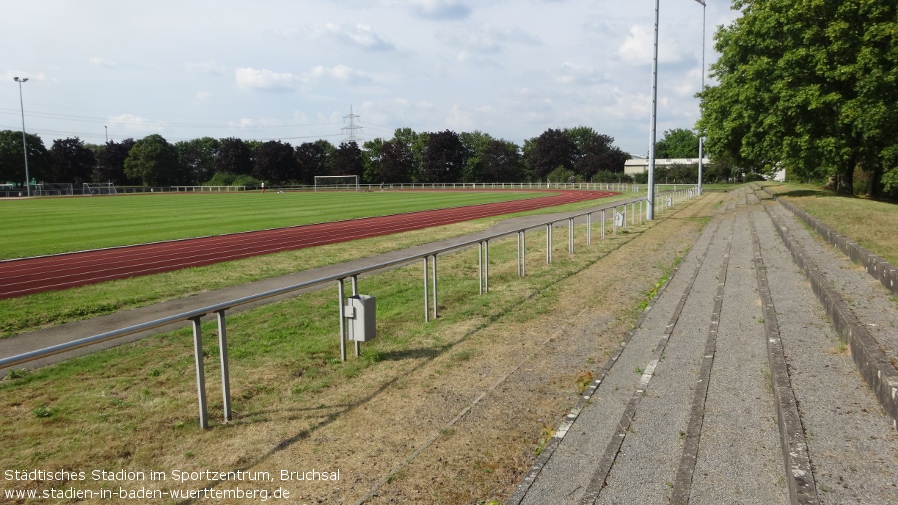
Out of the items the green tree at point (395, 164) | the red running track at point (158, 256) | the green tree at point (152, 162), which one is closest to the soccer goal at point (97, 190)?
the green tree at point (152, 162)

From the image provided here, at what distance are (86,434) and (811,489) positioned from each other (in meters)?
5.48

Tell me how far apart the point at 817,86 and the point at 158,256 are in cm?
2864

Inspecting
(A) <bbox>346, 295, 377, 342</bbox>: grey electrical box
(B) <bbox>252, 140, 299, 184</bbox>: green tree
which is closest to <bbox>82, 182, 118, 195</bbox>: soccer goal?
(B) <bbox>252, 140, 299, 184</bbox>: green tree

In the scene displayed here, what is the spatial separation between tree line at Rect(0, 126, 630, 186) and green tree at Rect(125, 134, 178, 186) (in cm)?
15

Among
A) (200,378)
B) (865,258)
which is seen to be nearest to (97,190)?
(200,378)

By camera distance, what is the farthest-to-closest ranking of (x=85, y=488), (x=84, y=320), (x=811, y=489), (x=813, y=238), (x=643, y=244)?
1. (x=643, y=244)
2. (x=813, y=238)
3. (x=84, y=320)
4. (x=85, y=488)
5. (x=811, y=489)

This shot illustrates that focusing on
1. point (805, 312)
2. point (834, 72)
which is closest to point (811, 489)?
point (805, 312)

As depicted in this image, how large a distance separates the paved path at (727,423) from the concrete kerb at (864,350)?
0.32 ft

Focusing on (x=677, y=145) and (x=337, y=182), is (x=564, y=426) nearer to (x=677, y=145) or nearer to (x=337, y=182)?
(x=337, y=182)

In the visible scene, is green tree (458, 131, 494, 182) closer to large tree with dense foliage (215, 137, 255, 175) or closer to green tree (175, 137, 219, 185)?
large tree with dense foliage (215, 137, 255, 175)

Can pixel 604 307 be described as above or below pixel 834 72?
below

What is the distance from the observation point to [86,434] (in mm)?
5035

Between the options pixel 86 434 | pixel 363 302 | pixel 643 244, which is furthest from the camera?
pixel 643 244

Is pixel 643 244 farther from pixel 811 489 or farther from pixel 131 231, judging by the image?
pixel 131 231
